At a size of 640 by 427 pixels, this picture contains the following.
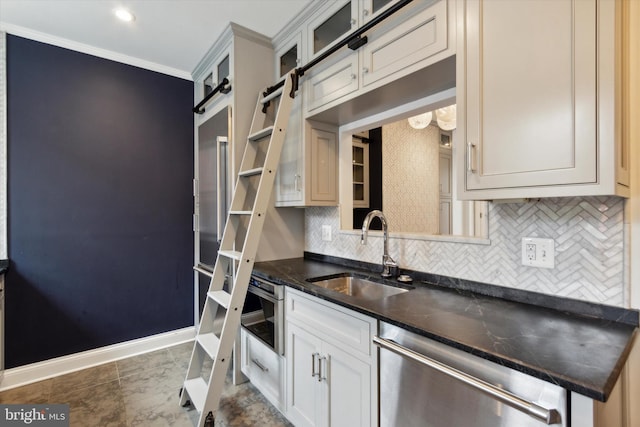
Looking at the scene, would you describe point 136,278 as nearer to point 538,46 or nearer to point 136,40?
point 136,40

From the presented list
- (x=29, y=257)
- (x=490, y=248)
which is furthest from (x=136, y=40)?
(x=490, y=248)

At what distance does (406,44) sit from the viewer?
1.44 m

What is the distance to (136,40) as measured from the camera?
246 cm

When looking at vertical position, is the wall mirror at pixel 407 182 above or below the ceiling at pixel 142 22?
below

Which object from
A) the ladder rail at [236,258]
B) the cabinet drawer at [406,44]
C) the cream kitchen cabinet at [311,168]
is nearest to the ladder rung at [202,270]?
the ladder rail at [236,258]

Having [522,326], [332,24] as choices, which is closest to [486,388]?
[522,326]

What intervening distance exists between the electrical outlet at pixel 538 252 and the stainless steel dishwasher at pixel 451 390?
630mm

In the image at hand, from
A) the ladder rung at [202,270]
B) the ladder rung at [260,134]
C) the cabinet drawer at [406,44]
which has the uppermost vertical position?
the cabinet drawer at [406,44]

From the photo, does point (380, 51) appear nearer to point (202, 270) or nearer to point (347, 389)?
point (347, 389)

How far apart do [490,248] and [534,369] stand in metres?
0.77

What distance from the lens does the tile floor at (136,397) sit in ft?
6.25

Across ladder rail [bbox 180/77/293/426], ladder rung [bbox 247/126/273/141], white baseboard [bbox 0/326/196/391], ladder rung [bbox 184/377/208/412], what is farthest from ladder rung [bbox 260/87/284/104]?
white baseboard [bbox 0/326/196/391]

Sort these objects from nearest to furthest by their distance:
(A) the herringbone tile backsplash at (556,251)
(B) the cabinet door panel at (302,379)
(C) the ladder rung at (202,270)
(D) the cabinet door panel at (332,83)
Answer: (A) the herringbone tile backsplash at (556,251), (B) the cabinet door panel at (302,379), (D) the cabinet door panel at (332,83), (C) the ladder rung at (202,270)

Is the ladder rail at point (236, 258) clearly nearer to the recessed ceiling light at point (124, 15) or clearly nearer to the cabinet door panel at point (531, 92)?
the recessed ceiling light at point (124, 15)
